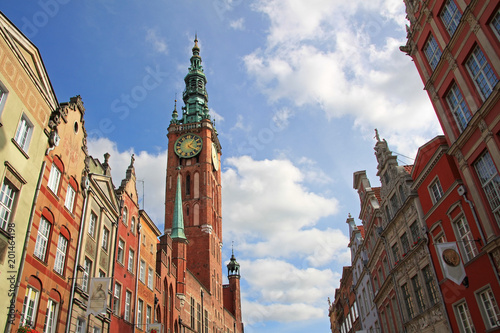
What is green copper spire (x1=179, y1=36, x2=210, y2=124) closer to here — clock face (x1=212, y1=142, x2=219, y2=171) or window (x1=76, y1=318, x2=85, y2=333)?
clock face (x1=212, y1=142, x2=219, y2=171)

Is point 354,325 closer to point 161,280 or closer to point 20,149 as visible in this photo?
point 161,280

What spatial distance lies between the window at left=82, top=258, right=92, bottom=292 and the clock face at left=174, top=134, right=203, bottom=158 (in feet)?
145

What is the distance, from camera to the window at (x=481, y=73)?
1540cm

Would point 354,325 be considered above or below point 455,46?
below

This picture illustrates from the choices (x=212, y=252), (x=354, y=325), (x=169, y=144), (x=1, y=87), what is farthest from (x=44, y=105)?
(x=169, y=144)

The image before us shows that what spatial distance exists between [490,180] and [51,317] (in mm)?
17511

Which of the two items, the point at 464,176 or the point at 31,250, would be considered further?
the point at 464,176

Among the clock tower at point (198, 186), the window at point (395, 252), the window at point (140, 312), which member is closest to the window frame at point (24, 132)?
the window at point (140, 312)

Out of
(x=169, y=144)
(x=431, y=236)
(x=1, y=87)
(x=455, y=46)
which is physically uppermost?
(x=169, y=144)

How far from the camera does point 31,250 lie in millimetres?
14789

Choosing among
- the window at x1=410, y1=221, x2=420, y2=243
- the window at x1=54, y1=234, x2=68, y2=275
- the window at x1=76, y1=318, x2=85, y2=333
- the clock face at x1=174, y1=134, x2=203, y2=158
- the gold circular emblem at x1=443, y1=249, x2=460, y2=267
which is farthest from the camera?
the clock face at x1=174, y1=134, x2=203, y2=158

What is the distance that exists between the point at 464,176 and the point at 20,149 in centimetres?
1739

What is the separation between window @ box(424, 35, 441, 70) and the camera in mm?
19500

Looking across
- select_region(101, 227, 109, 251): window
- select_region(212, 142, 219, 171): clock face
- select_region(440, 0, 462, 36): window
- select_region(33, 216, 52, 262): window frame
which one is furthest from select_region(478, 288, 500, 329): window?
select_region(212, 142, 219, 171): clock face
